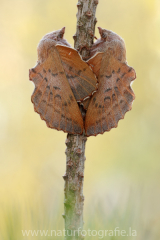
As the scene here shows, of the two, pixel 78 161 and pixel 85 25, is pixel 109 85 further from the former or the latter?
pixel 78 161

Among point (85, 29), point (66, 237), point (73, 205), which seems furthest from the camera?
point (85, 29)

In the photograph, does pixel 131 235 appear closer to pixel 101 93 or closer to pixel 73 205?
pixel 73 205

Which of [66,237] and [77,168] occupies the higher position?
[77,168]

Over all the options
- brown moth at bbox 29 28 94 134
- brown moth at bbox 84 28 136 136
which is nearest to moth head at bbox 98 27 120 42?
brown moth at bbox 84 28 136 136

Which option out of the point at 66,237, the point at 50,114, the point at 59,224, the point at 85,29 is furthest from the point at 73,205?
the point at 85,29

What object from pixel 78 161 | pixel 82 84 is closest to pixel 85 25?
pixel 82 84

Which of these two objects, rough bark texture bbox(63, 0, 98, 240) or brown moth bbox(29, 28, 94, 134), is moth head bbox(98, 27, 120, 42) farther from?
brown moth bbox(29, 28, 94, 134)
